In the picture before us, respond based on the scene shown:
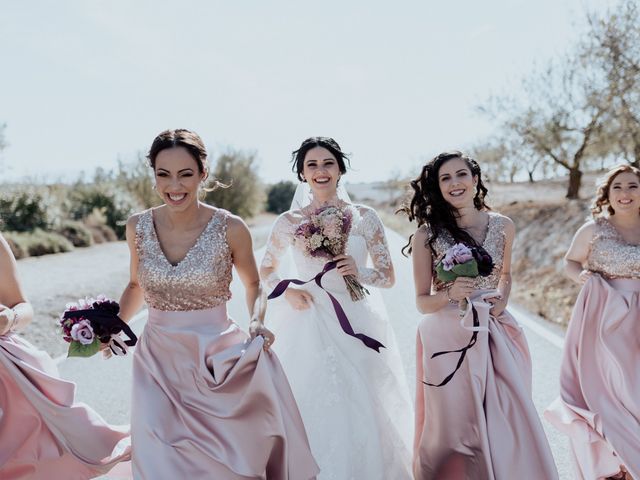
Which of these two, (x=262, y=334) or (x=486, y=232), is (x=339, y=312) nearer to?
(x=262, y=334)

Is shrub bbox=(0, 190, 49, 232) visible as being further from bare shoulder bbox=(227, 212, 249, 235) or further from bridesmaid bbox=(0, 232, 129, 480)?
bare shoulder bbox=(227, 212, 249, 235)

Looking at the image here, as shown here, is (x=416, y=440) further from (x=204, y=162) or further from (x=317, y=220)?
(x=204, y=162)

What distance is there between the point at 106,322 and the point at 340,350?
6.17 feet

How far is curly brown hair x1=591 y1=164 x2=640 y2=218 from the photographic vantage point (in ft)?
18.4

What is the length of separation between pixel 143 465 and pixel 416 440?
214cm

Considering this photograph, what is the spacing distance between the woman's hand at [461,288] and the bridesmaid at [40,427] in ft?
7.88

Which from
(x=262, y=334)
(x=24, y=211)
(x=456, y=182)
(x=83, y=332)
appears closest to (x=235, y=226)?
(x=262, y=334)

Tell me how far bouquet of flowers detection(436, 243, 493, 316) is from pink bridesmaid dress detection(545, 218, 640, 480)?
1.36 m

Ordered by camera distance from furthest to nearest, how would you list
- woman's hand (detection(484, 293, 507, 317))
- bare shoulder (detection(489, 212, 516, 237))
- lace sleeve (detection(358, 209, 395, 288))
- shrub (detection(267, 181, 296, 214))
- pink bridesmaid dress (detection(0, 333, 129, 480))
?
shrub (detection(267, 181, 296, 214)) < lace sleeve (detection(358, 209, 395, 288)) < bare shoulder (detection(489, 212, 516, 237)) < woman's hand (detection(484, 293, 507, 317)) < pink bridesmaid dress (detection(0, 333, 129, 480))

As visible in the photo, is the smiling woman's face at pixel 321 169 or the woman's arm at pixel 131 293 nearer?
the woman's arm at pixel 131 293

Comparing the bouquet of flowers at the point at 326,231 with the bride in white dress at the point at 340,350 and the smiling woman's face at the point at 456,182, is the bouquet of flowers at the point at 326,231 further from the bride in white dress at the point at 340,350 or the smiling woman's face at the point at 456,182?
the smiling woman's face at the point at 456,182

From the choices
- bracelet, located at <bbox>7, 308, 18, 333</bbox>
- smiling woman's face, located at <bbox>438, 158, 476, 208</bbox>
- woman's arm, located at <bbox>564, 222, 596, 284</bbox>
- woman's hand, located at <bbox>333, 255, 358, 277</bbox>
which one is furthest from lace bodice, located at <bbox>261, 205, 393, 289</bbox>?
bracelet, located at <bbox>7, 308, 18, 333</bbox>

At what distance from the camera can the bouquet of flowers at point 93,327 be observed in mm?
4230

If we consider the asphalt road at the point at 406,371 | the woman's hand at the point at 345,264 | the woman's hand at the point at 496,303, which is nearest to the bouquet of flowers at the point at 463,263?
the woman's hand at the point at 496,303
